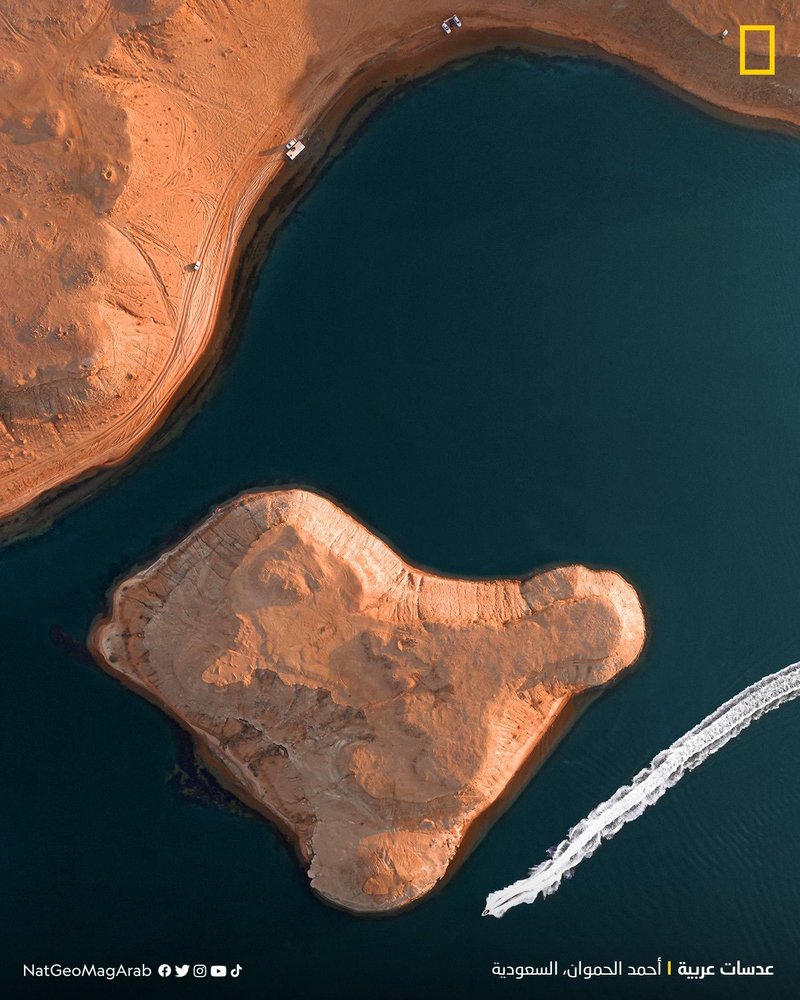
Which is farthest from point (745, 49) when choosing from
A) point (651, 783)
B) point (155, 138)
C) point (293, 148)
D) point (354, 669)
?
point (651, 783)

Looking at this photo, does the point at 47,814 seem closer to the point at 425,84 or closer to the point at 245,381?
the point at 245,381

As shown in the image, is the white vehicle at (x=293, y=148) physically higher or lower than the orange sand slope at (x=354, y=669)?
higher

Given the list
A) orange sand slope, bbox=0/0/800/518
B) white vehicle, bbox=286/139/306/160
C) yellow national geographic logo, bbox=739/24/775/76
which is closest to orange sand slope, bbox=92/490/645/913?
orange sand slope, bbox=0/0/800/518

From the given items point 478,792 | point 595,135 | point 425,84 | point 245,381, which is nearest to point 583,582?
point 478,792

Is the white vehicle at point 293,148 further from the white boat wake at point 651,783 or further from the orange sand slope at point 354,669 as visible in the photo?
the white boat wake at point 651,783

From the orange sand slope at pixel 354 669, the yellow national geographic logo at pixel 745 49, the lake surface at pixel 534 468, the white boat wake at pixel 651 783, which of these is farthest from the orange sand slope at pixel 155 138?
the white boat wake at pixel 651 783
